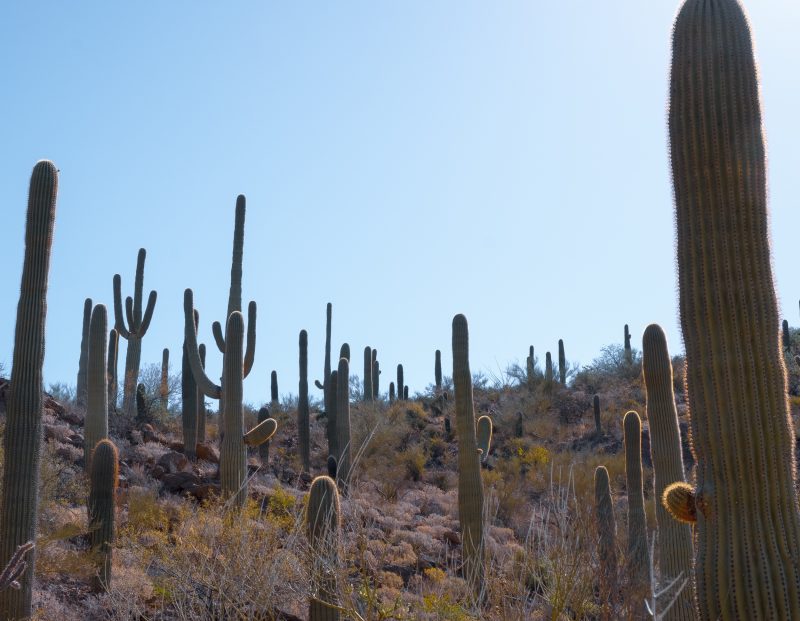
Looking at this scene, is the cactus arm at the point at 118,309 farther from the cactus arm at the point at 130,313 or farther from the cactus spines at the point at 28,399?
the cactus spines at the point at 28,399

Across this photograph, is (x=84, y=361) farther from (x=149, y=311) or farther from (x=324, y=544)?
(x=324, y=544)

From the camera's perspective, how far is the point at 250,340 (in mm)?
20766

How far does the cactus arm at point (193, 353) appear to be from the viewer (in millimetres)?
19359

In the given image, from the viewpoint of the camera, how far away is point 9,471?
34.5ft

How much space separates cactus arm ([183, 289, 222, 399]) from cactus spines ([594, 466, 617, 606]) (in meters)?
8.17

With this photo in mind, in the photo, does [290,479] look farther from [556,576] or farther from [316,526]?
[556,576]

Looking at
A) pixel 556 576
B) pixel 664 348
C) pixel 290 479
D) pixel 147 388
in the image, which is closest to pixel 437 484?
pixel 290 479

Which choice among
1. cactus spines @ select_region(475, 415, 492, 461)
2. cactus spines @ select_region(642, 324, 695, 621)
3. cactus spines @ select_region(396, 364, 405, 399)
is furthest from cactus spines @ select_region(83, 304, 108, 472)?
cactus spines @ select_region(396, 364, 405, 399)

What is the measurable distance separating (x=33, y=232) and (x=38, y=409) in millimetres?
2099

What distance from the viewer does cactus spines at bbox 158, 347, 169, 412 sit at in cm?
2703

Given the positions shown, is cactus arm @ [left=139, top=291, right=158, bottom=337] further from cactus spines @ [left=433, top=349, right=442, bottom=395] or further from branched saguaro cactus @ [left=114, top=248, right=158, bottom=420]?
cactus spines @ [left=433, top=349, right=442, bottom=395]

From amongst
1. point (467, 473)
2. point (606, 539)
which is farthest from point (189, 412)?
point (606, 539)

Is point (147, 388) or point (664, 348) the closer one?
point (664, 348)

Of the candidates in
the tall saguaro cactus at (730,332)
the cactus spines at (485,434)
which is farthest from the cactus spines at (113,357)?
the tall saguaro cactus at (730,332)
